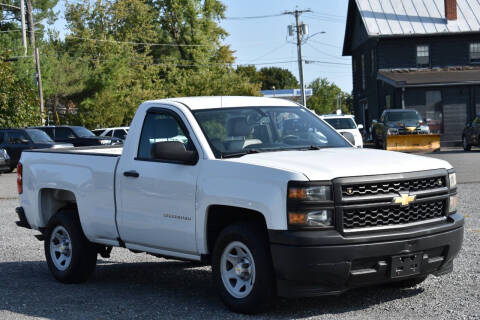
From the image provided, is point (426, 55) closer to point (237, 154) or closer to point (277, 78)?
point (237, 154)

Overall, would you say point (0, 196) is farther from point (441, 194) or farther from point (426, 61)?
point (426, 61)

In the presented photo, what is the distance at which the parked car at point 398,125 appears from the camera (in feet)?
115

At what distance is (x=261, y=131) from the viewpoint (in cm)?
749

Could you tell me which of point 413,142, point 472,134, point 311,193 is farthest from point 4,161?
point 311,193

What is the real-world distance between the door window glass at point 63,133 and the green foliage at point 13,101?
364 inches

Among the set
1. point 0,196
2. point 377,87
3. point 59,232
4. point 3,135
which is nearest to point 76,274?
point 59,232

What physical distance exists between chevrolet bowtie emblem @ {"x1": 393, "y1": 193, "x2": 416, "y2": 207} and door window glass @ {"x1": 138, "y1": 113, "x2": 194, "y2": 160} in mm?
2187

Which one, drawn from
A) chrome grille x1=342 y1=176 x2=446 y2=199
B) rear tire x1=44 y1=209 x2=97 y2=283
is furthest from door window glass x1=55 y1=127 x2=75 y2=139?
chrome grille x1=342 y1=176 x2=446 y2=199

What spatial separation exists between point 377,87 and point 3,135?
2654 cm

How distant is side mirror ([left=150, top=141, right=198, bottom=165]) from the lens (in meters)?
6.95

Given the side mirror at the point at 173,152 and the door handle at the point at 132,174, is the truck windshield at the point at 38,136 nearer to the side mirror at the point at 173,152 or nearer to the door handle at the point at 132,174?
the door handle at the point at 132,174

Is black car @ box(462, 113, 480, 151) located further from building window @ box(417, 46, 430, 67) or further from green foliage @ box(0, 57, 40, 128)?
green foliage @ box(0, 57, 40, 128)

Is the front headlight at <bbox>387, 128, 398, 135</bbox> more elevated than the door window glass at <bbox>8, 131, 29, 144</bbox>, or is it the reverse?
the door window glass at <bbox>8, 131, 29, 144</bbox>

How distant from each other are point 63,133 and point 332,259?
94.7 feet
